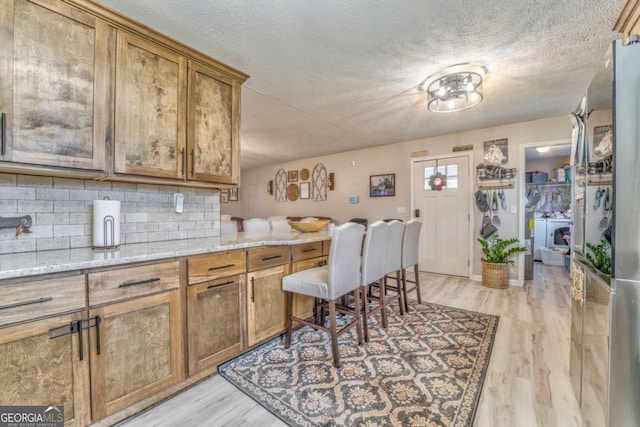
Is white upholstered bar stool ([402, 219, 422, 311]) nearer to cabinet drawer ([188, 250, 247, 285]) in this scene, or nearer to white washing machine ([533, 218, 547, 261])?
cabinet drawer ([188, 250, 247, 285])

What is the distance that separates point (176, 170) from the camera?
1.97 metres

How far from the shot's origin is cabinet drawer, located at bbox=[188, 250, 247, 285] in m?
1.65

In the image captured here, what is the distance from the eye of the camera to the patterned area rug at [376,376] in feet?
4.78

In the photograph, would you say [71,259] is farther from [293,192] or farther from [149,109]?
[293,192]

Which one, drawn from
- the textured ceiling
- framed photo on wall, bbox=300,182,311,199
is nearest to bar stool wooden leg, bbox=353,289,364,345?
the textured ceiling

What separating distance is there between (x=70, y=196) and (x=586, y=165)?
2918 mm

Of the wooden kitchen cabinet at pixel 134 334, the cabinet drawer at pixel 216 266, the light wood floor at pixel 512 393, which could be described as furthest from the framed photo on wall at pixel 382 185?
the wooden kitchen cabinet at pixel 134 334

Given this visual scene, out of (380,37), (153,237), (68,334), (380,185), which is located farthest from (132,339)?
(380,185)

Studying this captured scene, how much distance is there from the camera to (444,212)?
4.45 metres

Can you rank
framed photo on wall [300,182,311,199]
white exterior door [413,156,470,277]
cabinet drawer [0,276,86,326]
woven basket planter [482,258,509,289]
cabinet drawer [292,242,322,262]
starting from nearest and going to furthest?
cabinet drawer [0,276,86,326] → cabinet drawer [292,242,322,262] → woven basket planter [482,258,509,289] → white exterior door [413,156,470,277] → framed photo on wall [300,182,311,199]

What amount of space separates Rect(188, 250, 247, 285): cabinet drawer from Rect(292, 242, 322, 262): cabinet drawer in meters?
0.51

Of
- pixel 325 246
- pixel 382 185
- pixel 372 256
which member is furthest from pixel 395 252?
pixel 382 185

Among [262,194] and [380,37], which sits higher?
[380,37]

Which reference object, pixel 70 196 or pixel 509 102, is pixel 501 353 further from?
pixel 70 196
